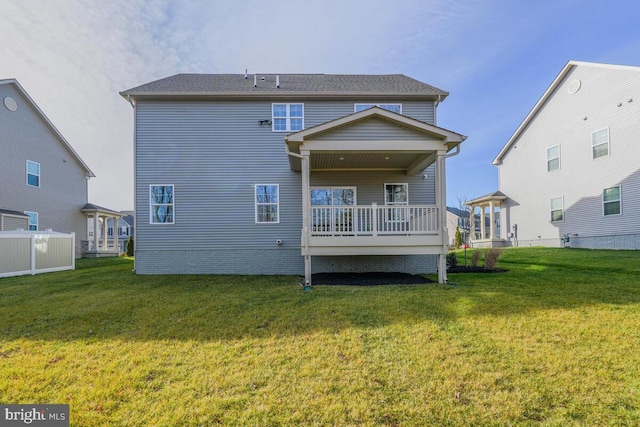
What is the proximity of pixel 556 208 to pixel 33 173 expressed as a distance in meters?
29.3

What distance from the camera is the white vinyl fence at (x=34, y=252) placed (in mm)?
10320

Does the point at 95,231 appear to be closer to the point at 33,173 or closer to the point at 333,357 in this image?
the point at 33,173

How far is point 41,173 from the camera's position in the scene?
671 inches

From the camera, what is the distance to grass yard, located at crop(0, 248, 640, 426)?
290 centimetres

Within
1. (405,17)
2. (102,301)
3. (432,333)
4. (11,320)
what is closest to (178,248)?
(102,301)

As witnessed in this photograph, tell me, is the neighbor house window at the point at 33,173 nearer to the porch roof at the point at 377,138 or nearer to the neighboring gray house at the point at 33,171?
the neighboring gray house at the point at 33,171

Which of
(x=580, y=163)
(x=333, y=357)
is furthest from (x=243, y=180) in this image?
(x=580, y=163)

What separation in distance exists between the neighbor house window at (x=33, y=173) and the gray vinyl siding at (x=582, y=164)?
1147 inches

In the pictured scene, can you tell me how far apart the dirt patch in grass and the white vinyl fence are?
10.6 meters

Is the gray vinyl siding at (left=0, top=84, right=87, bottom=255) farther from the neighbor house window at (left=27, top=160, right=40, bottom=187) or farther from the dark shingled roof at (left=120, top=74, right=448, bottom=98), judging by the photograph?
the dark shingled roof at (left=120, top=74, right=448, bottom=98)

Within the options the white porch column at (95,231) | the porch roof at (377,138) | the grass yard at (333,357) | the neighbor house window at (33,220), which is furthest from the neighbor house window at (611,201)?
the neighbor house window at (33,220)

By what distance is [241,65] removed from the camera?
1352 cm

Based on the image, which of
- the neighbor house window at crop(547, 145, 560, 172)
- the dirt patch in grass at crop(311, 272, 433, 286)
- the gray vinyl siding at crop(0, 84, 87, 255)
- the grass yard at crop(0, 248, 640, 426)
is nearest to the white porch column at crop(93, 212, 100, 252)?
the gray vinyl siding at crop(0, 84, 87, 255)

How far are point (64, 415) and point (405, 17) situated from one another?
13715 millimetres
